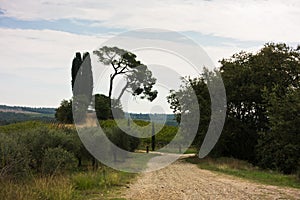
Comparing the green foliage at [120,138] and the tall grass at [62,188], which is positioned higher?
the green foliage at [120,138]

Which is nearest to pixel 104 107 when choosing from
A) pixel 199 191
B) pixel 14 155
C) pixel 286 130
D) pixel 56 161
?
pixel 286 130

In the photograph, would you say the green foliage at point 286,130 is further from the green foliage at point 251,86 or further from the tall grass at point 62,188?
the tall grass at point 62,188

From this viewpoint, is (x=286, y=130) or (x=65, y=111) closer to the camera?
(x=286, y=130)

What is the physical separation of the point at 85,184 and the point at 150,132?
3700cm

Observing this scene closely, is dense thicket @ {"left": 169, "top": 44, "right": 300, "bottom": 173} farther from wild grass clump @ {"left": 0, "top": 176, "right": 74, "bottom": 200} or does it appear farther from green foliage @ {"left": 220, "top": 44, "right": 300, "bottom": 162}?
wild grass clump @ {"left": 0, "top": 176, "right": 74, "bottom": 200}

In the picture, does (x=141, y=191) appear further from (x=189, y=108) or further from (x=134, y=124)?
(x=134, y=124)

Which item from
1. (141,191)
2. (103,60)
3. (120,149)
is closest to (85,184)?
(141,191)

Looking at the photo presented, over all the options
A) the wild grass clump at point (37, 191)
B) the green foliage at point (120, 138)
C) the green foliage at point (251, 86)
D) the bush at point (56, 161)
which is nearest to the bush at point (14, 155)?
the bush at point (56, 161)

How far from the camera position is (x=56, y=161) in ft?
67.6

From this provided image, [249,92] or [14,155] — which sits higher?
[249,92]

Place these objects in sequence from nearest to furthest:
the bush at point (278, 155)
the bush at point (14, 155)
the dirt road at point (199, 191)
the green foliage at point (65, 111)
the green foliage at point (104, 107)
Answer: the dirt road at point (199, 191), the bush at point (14, 155), the bush at point (278, 155), the green foliage at point (104, 107), the green foliage at point (65, 111)

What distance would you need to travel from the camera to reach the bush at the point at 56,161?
20391mm

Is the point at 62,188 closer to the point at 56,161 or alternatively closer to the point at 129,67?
the point at 56,161

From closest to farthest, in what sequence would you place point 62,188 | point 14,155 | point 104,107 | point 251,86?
point 62,188
point 14,155
point 251,86
point 104,107
